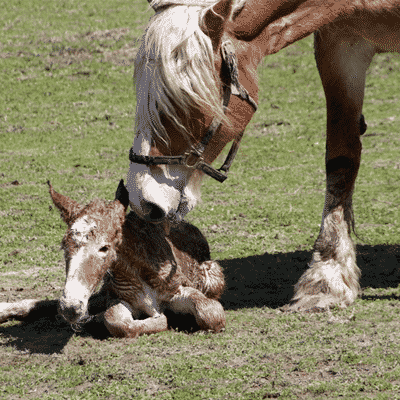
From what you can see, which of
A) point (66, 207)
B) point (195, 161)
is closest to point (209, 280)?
point (195, 161)

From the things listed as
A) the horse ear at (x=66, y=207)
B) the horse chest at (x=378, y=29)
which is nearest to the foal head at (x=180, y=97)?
the horse ear at (x=66, y=207)

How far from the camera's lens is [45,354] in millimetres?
3605

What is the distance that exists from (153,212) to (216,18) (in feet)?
4.02

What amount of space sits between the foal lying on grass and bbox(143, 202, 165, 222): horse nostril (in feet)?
1.13

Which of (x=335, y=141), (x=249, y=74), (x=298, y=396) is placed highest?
(x=249, y=74)

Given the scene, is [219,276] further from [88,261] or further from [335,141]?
[335,141]

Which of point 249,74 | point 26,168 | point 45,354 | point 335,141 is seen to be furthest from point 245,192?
point 45,354

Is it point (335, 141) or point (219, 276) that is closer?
point (219, 276)

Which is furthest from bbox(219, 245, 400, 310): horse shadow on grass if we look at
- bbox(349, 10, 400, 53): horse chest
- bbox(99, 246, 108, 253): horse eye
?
bbox(349, 10, 400, 53): horse chest

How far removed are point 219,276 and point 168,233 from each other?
54 centimetres

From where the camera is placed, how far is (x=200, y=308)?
3832mm

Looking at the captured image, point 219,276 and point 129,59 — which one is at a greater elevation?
point 129,59

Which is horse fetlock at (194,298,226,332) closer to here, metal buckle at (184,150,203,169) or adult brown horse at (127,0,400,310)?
adult brown horse at (127,0,400,310)

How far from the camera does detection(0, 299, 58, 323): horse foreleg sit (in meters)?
4.16
